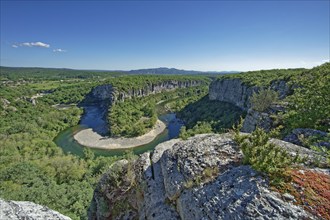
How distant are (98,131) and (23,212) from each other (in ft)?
254

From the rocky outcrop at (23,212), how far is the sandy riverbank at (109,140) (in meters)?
60.3

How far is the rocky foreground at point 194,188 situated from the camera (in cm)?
593

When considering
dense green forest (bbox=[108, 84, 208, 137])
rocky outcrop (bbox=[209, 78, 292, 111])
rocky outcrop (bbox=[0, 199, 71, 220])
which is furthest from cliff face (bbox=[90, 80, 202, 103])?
rocky outcrop (bbox=[0, 199, 71, 220])

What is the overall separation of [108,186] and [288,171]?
29.6ft

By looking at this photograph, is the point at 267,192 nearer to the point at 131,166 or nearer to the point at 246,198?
the point at 246,198

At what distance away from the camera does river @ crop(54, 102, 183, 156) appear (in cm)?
6303

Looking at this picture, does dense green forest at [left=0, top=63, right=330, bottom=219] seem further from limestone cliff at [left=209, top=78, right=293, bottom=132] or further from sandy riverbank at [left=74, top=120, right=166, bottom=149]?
sandy riverbank at [left=74, top=120, right=166, bottom=149]

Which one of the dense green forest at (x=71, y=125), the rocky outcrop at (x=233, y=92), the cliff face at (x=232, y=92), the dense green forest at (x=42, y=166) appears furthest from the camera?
the cliff face at (x=232, y=92)

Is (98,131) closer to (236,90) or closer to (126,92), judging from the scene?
(126,92)

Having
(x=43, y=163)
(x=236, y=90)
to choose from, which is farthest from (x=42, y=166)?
(x=236, y=90)

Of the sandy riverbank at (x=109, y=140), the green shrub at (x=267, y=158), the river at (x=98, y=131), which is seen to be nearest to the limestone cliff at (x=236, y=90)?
the river at (x=98, y=131)

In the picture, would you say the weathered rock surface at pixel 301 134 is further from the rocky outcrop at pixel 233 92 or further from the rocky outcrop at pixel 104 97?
the rocky outcrop at pixel 104 97

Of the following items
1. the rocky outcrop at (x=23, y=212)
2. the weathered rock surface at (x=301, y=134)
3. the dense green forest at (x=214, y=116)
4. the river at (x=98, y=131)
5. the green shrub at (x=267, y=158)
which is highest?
the green shrub at (x=267, y=158)

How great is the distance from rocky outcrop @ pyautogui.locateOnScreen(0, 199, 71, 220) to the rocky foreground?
13.7ft
